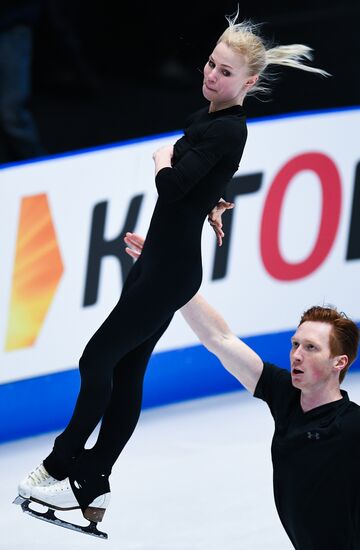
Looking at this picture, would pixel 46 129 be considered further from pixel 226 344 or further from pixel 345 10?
pixel 226 344

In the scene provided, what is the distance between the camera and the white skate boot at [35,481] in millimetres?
4008

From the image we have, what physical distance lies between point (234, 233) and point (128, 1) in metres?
1.91

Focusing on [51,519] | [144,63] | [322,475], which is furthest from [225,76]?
[144,63]

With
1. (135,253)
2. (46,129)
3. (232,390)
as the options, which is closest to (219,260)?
(232,390)

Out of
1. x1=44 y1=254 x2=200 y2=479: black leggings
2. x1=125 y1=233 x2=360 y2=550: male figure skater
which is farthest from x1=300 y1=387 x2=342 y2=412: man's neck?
x1=44 y1=254 x2=200 y2=479: black leggings

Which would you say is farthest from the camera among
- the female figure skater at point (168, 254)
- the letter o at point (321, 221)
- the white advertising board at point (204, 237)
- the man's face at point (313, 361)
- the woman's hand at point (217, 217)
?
the letter o at point (321, 221)

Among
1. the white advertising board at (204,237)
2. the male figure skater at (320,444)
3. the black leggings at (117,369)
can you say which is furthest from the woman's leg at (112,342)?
the white advertising board at (204,237)

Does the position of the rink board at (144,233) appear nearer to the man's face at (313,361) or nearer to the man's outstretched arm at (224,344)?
the man's outstretched arm at (224,344)

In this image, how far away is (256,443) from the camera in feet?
19.7

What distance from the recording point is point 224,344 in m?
3.84

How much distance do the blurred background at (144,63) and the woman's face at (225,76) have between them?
3.04m

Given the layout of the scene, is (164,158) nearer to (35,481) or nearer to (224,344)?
(224,344)

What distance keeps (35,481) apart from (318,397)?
38.6 inches

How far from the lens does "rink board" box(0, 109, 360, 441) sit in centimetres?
595
